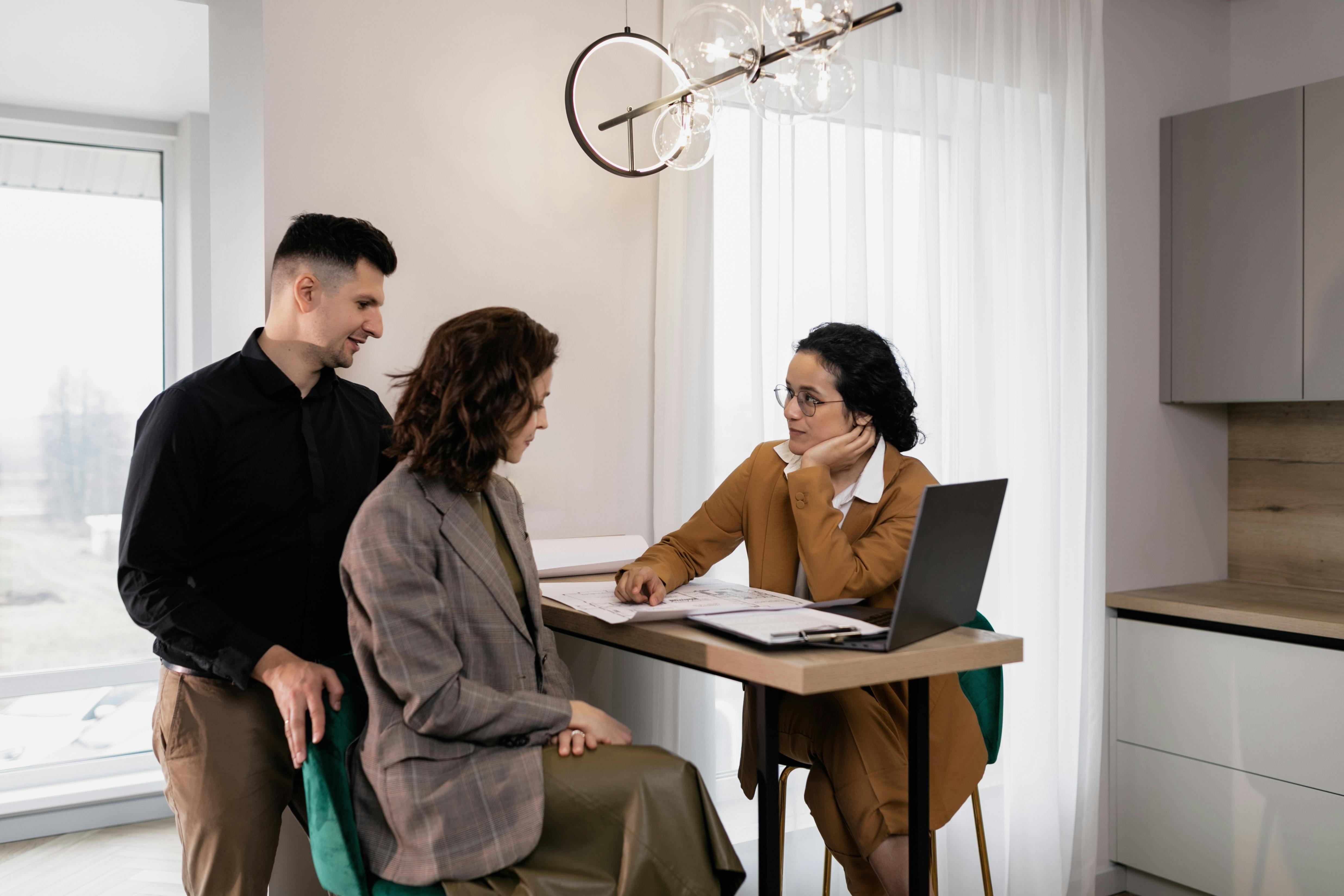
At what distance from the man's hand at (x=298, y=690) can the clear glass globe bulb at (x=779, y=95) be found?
1.23 m

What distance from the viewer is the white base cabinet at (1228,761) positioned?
2.71 m

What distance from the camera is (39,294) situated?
3514mm

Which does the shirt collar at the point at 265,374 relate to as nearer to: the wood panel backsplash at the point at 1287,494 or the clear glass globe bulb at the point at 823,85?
the clear glass globe bulb at the point at 823,85

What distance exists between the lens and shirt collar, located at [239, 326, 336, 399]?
6.45 feet

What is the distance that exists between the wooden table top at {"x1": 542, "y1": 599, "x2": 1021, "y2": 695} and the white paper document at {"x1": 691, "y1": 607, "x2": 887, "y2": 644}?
0.06ft

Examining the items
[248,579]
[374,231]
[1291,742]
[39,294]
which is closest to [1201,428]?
[1291,742]

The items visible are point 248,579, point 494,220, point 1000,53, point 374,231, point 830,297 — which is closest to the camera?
point 248,579

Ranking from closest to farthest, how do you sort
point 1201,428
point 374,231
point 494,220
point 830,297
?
point 374,231 < point 494,220 < point 830,297 < point 1201,428

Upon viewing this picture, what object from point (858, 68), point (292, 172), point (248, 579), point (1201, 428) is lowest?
point (248, 579)

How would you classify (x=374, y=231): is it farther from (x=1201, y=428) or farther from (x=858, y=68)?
(x=1201, y=428)

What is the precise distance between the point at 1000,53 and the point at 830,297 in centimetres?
92

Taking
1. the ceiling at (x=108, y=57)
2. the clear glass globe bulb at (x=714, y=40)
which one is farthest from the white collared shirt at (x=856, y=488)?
the ceiling at (x=108, y=57)

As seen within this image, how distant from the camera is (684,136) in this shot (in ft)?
7.08

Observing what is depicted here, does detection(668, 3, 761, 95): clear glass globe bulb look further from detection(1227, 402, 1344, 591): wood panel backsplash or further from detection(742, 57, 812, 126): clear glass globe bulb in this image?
detection(1227, 402, 1344, 591): wood panel backsplash
